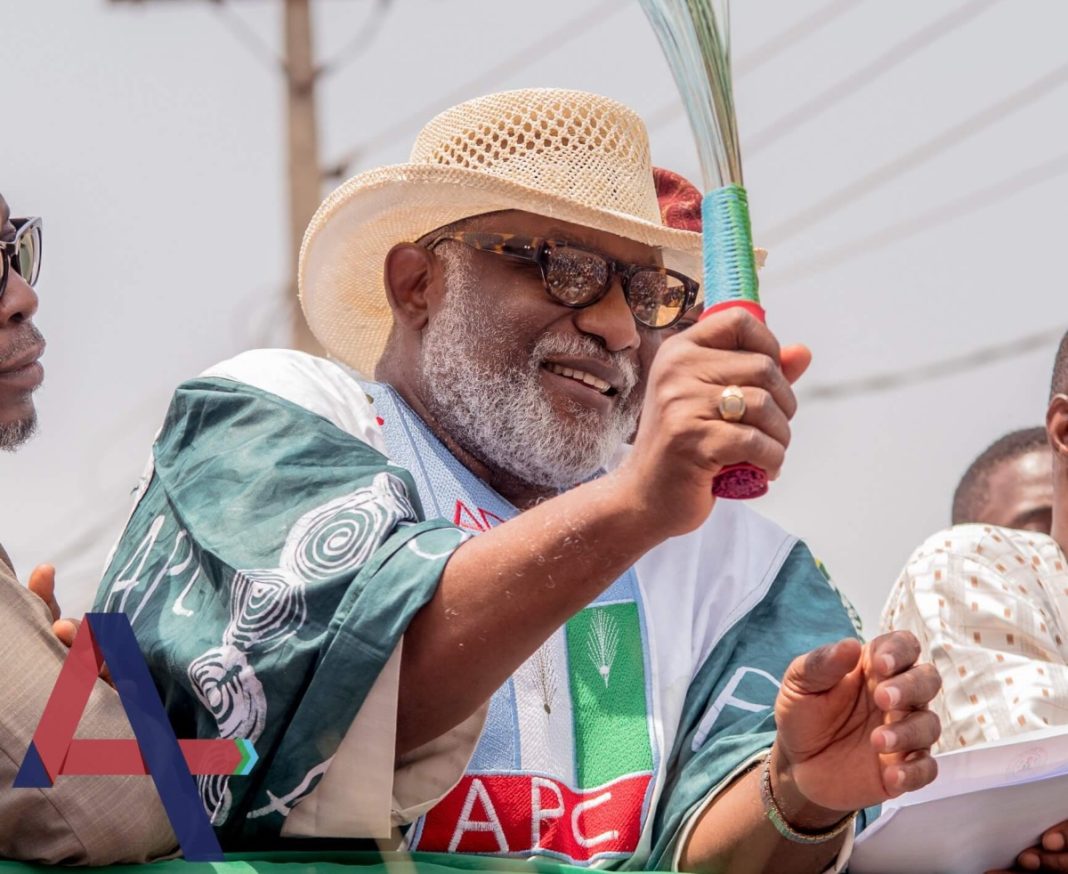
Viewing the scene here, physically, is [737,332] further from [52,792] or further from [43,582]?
[43,582]

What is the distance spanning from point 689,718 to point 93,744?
1.30 metres

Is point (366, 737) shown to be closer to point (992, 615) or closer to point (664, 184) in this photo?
point (992, 615)

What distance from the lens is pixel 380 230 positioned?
3734 millimetres

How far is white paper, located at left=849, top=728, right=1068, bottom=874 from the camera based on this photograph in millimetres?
2863

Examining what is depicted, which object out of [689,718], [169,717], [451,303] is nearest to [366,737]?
[169,717]

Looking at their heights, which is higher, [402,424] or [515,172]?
[515,172]

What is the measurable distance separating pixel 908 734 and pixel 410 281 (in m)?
1.65

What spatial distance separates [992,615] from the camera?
3.58 meters

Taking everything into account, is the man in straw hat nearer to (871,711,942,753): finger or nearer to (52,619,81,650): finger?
(871,711,942,753): finger

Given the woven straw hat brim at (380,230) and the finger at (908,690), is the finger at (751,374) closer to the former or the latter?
the finger at (908,690)

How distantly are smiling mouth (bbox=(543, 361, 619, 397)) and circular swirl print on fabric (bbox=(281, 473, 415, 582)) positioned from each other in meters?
0.94

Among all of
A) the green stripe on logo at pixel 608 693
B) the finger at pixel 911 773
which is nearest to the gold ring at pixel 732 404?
the finger at pixel 911 773

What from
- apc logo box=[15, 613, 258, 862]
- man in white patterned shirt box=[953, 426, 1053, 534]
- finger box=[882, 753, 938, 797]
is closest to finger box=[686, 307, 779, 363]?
finger box=[882, 753, 938, 797]

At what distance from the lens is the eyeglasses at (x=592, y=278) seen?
352 centimetres
